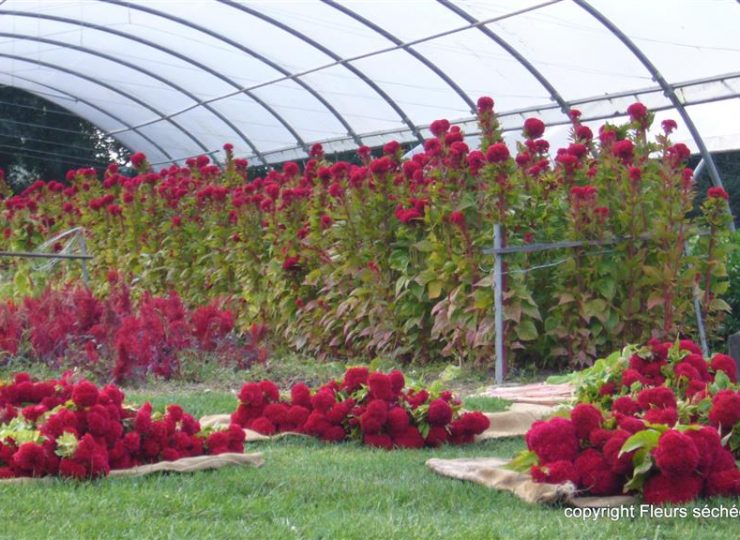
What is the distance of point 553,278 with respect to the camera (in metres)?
7.41

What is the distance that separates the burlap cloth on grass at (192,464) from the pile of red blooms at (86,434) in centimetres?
6

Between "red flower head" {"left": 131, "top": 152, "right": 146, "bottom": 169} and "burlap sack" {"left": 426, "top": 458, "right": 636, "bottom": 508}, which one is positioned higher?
"red flower head" {"left": 131, "top": 152, "right": 146, "bottom": 169}

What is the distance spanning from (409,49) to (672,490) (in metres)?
12.4

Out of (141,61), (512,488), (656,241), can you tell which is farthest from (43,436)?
(141,61)

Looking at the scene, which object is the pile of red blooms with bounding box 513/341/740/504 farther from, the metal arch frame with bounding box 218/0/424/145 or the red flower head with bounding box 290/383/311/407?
the metal arch frame with bounding box 218/0/424/145

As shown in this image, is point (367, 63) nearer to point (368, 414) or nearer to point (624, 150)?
point (624, 150)

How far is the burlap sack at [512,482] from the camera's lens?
3.38 metres

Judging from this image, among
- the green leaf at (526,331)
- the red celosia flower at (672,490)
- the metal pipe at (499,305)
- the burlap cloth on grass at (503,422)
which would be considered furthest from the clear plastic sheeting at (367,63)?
the red celosia flower at (672,490)

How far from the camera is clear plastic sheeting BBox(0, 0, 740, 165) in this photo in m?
12.8

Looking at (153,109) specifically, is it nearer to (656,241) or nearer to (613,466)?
(656,241)

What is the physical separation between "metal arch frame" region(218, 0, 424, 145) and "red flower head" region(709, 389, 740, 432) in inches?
472

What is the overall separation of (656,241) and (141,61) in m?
13.2

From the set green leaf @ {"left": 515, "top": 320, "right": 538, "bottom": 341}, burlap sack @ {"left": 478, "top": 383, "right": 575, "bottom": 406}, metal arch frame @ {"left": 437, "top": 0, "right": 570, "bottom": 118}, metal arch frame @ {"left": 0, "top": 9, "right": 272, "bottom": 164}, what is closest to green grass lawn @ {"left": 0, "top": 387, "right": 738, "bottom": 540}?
burlap sack @ {"left": 478, "top": 383, "right": 575, "bottom": 406}

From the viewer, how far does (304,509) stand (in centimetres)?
336
